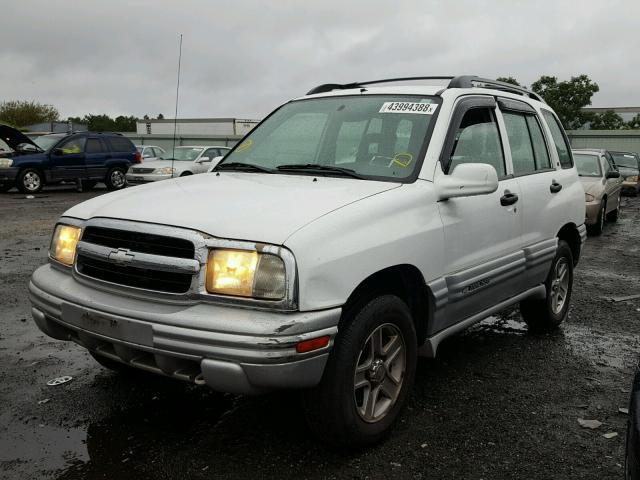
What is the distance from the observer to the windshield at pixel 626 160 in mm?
21828

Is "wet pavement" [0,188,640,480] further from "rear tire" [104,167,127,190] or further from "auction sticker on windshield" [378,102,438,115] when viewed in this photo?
"rear tire" [104,167,127,190]

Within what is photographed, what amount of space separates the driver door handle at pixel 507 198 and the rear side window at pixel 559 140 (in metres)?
1.30

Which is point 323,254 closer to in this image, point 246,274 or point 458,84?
point 246,274

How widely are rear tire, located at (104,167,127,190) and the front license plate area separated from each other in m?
17.0

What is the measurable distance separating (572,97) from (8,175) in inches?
1360

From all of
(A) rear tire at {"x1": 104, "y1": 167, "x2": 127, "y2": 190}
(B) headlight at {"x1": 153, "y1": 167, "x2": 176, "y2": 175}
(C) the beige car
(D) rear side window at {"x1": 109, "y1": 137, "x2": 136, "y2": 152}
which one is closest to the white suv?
(C) the beige car

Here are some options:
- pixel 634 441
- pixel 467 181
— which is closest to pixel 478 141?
pixel 467 181

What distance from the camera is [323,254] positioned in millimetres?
2736

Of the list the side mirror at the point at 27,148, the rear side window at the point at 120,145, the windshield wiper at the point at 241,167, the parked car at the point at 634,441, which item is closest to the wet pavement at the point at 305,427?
the parked car at the point at 634,441

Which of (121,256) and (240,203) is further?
(240,203)

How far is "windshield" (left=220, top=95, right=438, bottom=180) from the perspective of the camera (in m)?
3.67

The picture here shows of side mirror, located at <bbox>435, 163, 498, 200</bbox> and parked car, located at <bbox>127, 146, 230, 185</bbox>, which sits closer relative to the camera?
side mirror, located at <bbox>435, 163, 498, 200</bbox>

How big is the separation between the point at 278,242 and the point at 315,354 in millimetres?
514

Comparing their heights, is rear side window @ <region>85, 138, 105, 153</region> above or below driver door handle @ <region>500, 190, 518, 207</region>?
above
